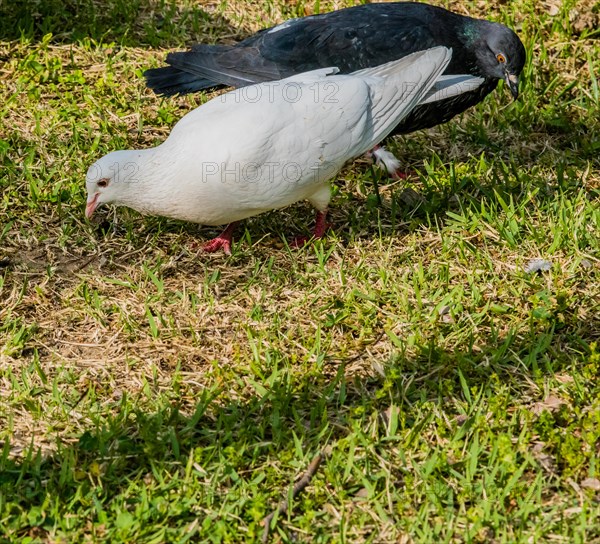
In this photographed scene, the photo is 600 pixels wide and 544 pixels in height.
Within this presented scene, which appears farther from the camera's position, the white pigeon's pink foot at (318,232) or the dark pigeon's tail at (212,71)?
the dark pigeon's tail at (212,71)

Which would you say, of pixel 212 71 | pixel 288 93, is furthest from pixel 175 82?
pixel 288 93

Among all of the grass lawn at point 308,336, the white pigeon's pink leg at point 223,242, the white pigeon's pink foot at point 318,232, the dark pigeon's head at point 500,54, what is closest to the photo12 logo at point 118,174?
the grass lawn at point 308,336

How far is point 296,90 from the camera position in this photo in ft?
14.6

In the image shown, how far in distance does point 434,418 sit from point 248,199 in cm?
144

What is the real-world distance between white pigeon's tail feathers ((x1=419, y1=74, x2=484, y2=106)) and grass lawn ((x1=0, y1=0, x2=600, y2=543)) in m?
0.49

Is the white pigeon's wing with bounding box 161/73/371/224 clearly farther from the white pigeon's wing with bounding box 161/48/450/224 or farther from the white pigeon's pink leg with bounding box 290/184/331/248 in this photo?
the white pigeon's pink leg with bounding box 290/184/331/248

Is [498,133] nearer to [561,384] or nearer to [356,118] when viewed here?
[356,118]

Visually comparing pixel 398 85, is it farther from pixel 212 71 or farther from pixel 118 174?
pixel 118 174

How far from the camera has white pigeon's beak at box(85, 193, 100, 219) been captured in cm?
441

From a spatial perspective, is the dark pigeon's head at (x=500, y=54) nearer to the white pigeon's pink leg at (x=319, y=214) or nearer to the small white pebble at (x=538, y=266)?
the small white pebble at (x=538, y=266)

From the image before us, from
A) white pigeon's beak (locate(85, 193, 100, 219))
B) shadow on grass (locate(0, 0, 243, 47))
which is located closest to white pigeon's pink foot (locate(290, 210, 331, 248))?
white pigeon's beak (locate(85, 193, 100, 219))

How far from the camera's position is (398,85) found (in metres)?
4.63

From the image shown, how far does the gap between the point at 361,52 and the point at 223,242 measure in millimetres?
1399

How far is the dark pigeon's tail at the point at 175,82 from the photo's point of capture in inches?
203
